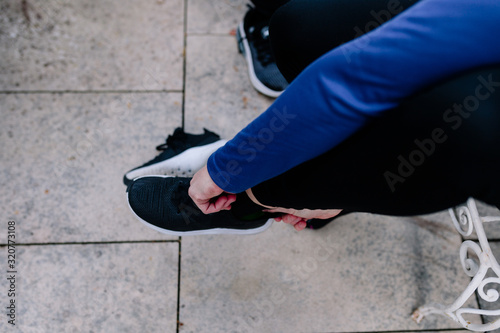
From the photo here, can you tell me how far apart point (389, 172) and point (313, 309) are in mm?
994

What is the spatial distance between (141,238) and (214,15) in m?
1.49

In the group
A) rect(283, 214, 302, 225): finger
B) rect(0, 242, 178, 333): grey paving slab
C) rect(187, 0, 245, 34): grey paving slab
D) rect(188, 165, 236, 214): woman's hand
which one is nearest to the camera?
rect(188, 165, 236, 214): woman's hand

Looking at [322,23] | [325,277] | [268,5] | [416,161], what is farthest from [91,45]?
[416,161]

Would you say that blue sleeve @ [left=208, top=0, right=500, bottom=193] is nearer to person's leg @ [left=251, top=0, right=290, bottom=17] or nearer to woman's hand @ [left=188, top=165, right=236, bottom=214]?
woman's hand @ [left=188, top=165, right=236, bottom=214]

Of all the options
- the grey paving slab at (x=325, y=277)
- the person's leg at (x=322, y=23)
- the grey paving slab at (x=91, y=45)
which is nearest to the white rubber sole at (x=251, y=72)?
the grey paving slab at (x=91, y=45)

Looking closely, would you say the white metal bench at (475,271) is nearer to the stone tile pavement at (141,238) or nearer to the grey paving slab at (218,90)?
the stone tile pavement at (141,238)

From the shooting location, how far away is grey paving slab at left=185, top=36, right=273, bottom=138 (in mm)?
2074

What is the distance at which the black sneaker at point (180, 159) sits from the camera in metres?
1.80

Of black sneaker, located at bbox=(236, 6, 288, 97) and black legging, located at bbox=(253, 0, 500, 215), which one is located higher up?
black legging, located at bbox=(253, 0, 500, 215)

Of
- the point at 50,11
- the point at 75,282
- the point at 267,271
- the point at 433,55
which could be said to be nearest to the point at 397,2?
the point at 433,55

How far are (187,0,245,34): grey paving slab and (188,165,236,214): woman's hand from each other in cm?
138

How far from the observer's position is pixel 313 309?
172 cm

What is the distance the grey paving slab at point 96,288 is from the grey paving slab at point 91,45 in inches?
36.9

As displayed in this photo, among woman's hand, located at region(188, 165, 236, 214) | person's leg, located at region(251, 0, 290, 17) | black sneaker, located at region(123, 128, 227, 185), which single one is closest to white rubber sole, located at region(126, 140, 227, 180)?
black sneaker, located at region(123, 128, 227, 185)
